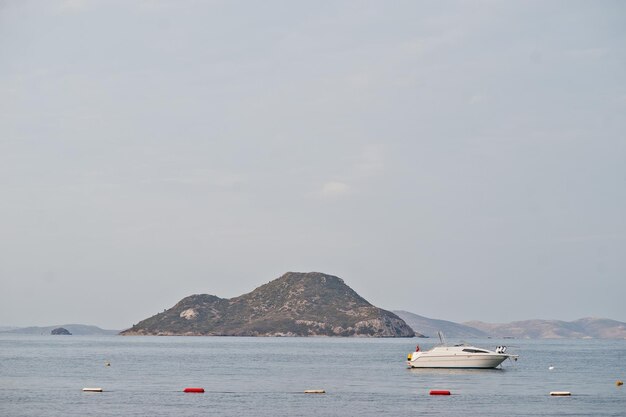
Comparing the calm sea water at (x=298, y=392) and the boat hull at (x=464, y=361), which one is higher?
the boat hull at (x=464, y=361)

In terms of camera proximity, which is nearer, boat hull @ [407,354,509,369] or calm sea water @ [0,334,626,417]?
calm sea water @ [0,334,626,417]

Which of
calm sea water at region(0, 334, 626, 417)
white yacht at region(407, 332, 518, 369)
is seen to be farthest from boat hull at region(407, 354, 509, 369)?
calm sea water at region(0, 334, 626, 417)

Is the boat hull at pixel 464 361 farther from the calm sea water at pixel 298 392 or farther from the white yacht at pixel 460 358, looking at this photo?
the calm sea water at pixel 298 392

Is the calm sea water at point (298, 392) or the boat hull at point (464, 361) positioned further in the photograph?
the boat hull at point (464, 361)

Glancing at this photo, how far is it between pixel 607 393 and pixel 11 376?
91.6 m

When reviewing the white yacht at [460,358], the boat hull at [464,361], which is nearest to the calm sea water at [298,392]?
the boat hull at [464,361]

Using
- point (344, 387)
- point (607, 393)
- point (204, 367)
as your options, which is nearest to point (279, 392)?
point (344, 387)

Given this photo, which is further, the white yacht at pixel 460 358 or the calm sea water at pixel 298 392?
the white yacht at pixel 460 358

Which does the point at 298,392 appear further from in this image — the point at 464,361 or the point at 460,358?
the point at 464,361

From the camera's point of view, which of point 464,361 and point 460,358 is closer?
point 460,358

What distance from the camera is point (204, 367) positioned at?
177 metres

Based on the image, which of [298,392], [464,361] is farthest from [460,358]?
[298,392]

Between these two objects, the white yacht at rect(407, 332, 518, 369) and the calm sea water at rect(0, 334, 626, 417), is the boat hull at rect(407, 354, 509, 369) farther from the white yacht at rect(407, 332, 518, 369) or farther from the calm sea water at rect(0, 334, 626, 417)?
the calm sea water at rect(0, 334, 626, 417)

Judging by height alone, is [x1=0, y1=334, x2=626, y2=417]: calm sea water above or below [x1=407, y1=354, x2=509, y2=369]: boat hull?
below
